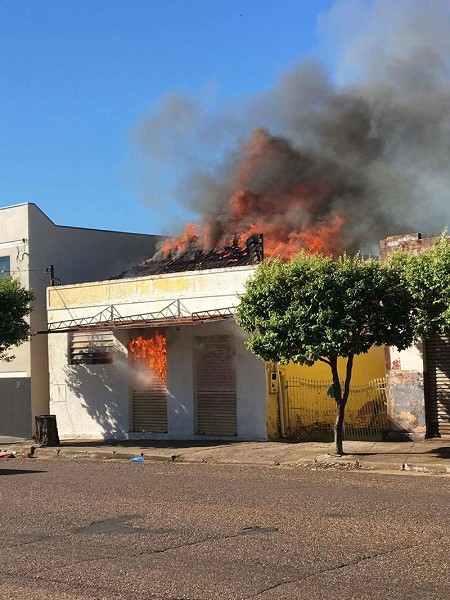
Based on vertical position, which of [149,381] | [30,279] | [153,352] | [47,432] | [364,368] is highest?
[30,279]

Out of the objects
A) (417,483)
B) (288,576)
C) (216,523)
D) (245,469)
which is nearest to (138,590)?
(288,576)

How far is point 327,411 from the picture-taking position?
786 inches

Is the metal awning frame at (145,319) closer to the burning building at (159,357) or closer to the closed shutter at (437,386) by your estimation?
the burning building at (159,357)

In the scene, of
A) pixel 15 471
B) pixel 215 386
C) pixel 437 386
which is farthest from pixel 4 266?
pixel 437 386

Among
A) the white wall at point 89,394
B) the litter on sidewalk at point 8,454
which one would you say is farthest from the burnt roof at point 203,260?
the litter on sidewalk at point 8,454

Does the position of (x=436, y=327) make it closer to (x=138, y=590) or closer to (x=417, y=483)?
(x=417, y=483)

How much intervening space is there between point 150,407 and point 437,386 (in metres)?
7.96

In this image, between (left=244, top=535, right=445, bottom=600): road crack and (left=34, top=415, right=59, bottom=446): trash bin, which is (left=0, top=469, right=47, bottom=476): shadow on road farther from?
(left=244, top=535, right=445, bottom=600): road crack

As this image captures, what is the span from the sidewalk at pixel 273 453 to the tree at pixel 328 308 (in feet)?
6.65

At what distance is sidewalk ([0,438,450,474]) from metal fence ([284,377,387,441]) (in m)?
1.22

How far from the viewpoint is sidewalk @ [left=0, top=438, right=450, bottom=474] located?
14.4m

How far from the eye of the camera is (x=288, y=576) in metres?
6.25

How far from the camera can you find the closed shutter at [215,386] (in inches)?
778

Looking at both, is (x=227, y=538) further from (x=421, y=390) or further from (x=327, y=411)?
(x=327, y=411)
